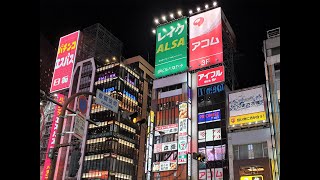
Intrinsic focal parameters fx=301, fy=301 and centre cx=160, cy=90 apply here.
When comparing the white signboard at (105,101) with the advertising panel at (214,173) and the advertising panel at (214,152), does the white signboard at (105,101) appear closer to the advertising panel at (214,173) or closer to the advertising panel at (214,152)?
the advertising panel at (214,152)

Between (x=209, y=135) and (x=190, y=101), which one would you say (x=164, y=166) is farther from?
(x=190, y=101)

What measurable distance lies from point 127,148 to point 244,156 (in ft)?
169

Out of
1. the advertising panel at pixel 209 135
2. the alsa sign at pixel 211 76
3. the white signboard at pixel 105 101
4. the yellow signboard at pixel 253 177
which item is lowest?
the yellow signboard at pixel 253 177

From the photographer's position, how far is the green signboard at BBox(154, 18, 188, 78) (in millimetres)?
51844

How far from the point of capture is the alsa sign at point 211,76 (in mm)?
49469

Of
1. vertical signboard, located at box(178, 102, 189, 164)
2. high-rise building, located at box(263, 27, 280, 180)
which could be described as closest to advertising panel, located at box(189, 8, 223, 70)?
vertical signboard, located at box(178, 102, 189, 164)

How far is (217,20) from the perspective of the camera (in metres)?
51.8

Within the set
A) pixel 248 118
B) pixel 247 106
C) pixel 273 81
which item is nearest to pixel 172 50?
pixel 247 106

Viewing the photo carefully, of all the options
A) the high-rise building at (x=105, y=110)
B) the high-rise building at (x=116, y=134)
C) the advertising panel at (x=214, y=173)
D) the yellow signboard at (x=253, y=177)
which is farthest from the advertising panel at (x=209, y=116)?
the high-rise building at (x=105, y=110)

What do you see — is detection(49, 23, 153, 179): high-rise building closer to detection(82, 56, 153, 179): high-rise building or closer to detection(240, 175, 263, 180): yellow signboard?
detection(82, 56, 153, 179): high-rise building

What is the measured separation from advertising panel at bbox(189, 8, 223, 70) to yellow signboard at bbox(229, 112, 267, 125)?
12.6 meters

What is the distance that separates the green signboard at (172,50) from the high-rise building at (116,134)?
29.9 metres
